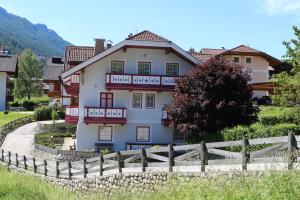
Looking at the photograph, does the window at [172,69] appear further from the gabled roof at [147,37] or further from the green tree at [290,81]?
the green tree at [290,81]

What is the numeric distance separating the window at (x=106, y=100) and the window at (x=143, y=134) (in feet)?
9.61

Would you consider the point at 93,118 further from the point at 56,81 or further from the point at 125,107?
the point at 56,81

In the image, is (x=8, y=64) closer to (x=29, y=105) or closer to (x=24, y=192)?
(x=29, y=105)

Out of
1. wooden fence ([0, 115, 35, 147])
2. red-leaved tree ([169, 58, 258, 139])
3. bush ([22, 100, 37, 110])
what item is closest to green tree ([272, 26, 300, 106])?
red-leaved tree ([169, 58, 258, 139])

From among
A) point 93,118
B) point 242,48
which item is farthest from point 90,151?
point 242,48

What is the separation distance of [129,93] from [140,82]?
1492mm

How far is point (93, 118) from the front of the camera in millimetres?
39156

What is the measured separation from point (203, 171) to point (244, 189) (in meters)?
5.10

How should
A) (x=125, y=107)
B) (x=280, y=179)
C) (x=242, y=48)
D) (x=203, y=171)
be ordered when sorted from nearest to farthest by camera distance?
(x=280, y=179)
(x=203, y=171)
(x=125, y=107)
(x=242, y=48)

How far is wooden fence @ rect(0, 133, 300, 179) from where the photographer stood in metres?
13.9

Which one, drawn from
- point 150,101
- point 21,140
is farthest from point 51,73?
point 150,101

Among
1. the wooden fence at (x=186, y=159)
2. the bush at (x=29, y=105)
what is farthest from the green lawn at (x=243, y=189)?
the bush at (x=29, y=105)

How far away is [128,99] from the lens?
133 ft

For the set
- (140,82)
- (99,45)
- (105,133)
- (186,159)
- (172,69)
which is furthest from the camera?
(99,45)
